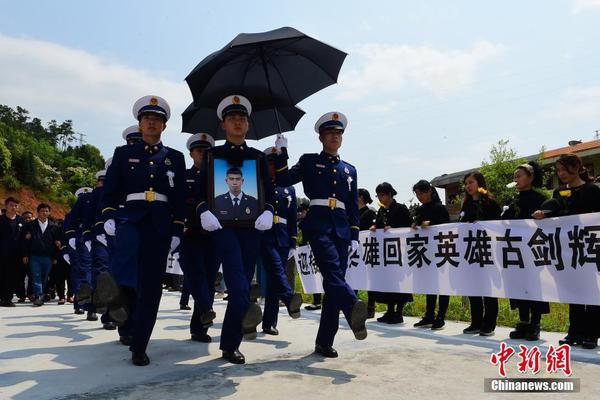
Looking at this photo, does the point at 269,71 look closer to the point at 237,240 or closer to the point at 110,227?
the point at 237,240

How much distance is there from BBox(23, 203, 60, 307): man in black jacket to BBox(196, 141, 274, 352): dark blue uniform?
835 centimetres

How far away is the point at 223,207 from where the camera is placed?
5039mm

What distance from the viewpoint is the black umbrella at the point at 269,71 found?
20.2 feet

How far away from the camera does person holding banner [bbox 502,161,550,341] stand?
21.0ft

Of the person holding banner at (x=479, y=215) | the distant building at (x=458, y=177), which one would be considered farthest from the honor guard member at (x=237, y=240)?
the distant building at (x=458, y=177)

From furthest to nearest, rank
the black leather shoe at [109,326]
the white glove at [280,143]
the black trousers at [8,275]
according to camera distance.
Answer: the black trousers at [8,275] → the black leather shoe at [109,326] → the white glove at [280,143]

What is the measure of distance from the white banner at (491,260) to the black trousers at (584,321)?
0.11m

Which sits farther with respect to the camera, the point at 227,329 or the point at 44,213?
the point at 44,213

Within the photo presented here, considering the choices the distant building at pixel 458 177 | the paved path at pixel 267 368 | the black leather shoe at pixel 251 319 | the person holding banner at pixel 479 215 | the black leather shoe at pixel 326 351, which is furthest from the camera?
the distant building at pixel 458 177

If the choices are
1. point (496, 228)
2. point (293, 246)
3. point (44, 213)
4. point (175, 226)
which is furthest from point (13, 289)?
point (496, 228)

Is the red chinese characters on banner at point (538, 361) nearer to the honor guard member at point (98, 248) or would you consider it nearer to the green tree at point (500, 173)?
the honor guard member at point (98, 248)

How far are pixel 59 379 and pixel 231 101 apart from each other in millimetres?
2827

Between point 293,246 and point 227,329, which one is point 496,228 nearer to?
point 293,246

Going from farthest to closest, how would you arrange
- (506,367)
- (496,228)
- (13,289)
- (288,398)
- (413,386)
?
1. (13,289)
2. (496,228)
3. (506,367)
4. (413,386)
5. (288,398)
